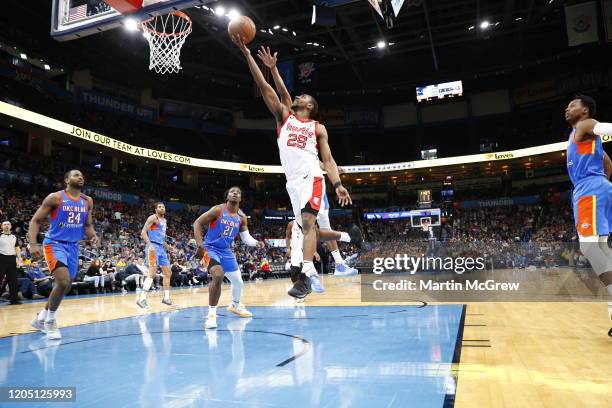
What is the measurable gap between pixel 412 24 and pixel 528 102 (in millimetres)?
13585

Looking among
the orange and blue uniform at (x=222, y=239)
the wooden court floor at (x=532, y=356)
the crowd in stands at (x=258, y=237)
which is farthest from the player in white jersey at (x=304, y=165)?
the crowd in stands at (x=258, y=237)

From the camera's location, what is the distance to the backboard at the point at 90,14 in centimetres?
655

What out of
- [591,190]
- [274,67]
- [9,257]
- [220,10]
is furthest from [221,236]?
[220,10]

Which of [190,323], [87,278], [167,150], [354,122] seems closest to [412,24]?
[354,122]

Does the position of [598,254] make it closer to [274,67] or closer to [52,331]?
[274,67]

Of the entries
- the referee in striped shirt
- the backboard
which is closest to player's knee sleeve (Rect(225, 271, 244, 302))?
the backboard

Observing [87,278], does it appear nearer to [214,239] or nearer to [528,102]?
[214,239]

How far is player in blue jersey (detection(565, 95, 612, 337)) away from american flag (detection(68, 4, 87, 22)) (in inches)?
291

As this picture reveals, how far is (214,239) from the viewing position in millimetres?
6520

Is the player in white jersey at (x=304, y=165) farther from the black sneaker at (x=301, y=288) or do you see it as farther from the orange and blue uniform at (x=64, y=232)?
the orange and blue uniform at (x=64, y=232)

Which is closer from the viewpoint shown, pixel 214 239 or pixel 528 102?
pixel 214 239

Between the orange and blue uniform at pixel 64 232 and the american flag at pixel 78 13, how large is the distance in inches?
134

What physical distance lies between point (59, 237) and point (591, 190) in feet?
20.6

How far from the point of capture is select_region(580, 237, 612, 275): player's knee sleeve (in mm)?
4066
